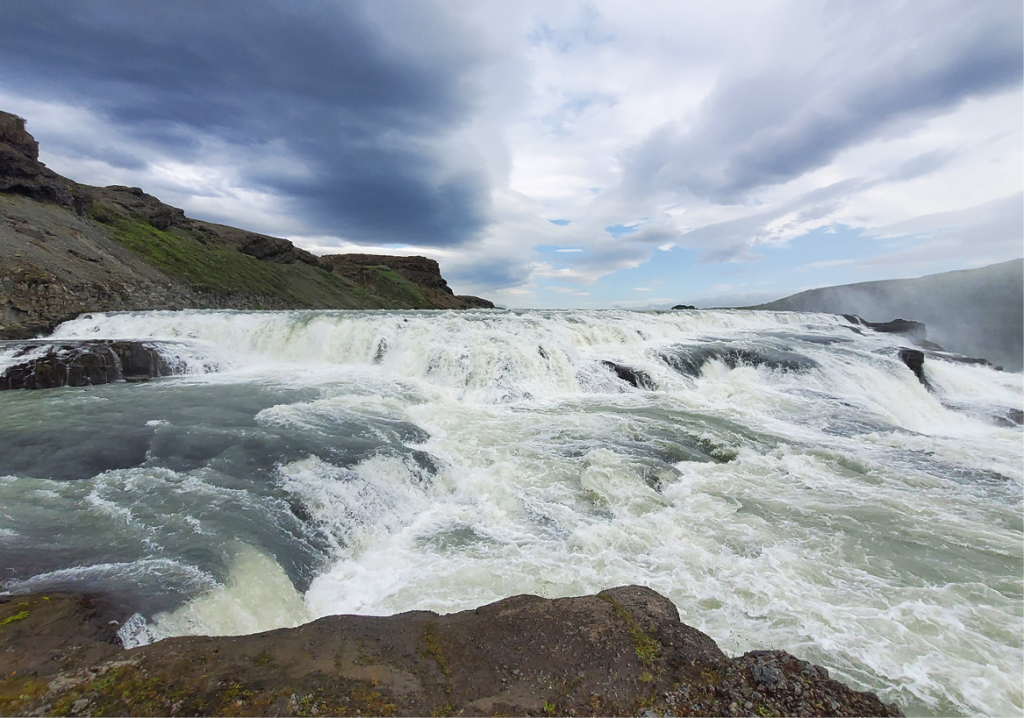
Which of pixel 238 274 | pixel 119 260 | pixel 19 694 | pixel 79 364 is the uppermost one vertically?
pixel 238 274

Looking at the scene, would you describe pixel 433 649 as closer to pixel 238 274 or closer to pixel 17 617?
pixel 17 617

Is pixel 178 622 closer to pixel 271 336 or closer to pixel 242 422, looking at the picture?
pixel 242 422

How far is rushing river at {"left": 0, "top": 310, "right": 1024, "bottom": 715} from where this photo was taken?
379cm

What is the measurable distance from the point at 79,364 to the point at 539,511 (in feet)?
45.0

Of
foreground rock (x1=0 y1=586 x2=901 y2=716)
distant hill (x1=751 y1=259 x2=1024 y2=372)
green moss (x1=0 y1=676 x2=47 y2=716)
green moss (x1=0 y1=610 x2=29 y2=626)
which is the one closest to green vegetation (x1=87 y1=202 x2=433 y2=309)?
green moss (x1=0 y1=610 x2=29 y2=626)

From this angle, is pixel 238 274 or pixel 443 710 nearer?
pixel 443 710

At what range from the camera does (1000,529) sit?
5.71 m

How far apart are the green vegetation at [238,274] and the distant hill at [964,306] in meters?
63.0

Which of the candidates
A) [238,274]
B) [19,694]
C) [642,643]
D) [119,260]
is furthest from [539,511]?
[238,274]

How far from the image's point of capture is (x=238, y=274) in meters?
48.3

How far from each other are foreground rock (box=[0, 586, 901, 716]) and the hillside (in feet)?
63.9

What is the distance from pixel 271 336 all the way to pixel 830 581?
1810 centimetres

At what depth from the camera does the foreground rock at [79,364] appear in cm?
1119

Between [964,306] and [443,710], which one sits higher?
[964,306]
